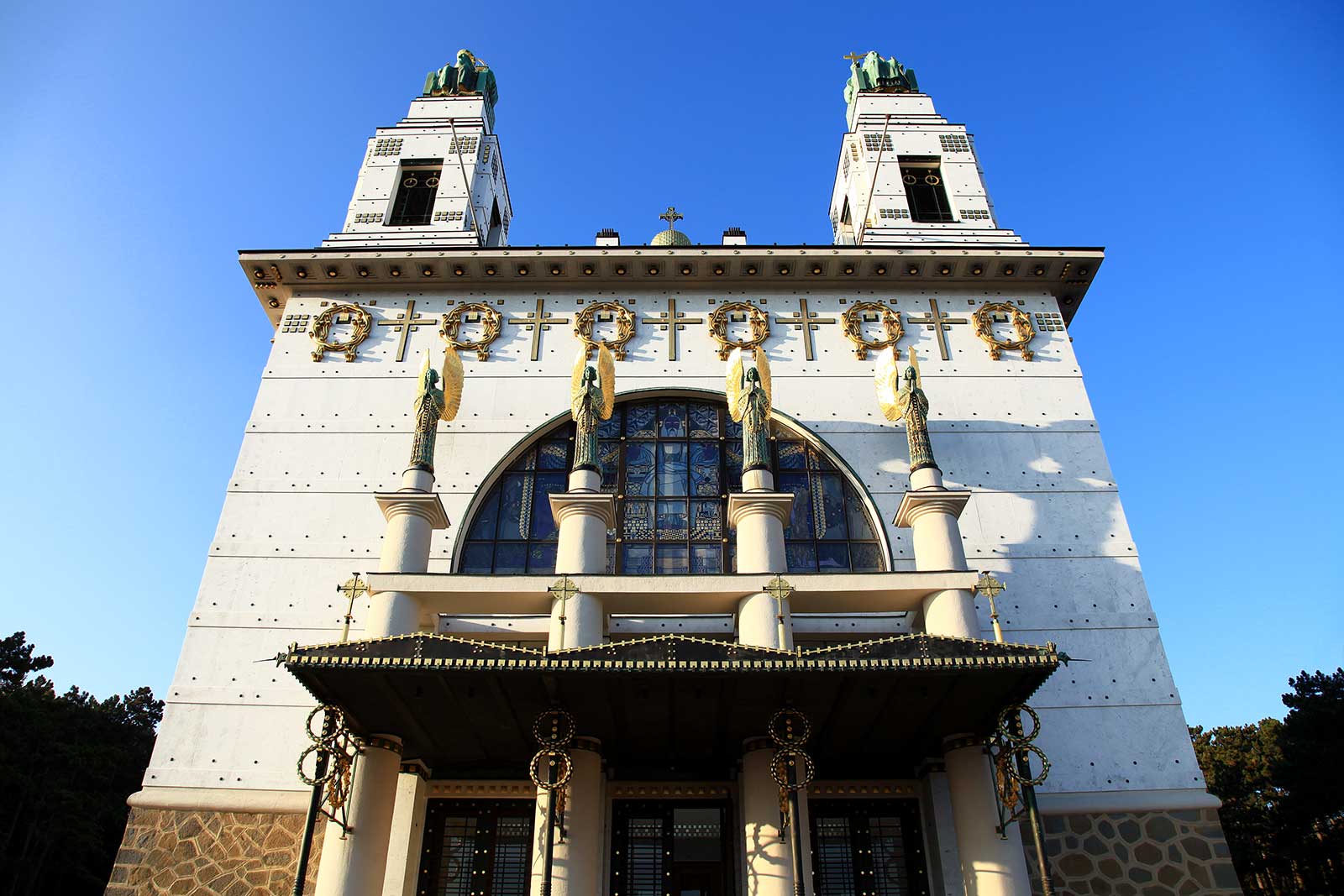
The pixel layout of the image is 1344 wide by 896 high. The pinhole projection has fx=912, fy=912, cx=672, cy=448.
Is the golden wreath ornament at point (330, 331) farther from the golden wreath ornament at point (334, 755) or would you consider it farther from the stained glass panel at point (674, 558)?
the golden wreath ornament at point (334, 755)

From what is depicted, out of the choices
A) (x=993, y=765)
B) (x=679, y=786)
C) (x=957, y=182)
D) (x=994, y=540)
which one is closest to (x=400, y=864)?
(x=679, y=786)

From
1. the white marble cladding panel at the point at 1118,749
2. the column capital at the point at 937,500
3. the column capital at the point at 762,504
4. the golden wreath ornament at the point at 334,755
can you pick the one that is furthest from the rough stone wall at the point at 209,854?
the white marble cladding panel at the point at 1118,749

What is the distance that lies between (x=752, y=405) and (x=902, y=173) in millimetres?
10651

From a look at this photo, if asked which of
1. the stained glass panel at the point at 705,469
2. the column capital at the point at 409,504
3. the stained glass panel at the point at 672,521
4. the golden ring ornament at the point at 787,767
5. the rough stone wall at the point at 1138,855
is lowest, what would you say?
the rough stone wall at the point at 1138,855

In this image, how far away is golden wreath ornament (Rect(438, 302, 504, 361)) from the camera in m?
18.5

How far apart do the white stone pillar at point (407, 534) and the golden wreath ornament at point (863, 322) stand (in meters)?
8.91

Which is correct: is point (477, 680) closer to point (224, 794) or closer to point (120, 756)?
point (224, 794)

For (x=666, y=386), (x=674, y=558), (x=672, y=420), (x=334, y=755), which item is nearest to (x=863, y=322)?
(x=666, y=386)

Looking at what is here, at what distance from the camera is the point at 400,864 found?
12.8 metres

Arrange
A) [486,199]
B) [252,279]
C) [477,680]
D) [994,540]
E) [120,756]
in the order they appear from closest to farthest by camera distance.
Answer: [477,680]
[994,540]
[252,279]
[486,199]
[120,756]

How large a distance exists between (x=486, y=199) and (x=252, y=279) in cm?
643

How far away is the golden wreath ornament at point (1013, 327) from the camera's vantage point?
18484 mm

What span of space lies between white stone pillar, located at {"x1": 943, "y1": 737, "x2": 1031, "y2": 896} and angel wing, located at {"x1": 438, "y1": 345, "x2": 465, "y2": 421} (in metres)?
9.89

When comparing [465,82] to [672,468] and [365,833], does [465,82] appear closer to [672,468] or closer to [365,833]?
[672,468]
